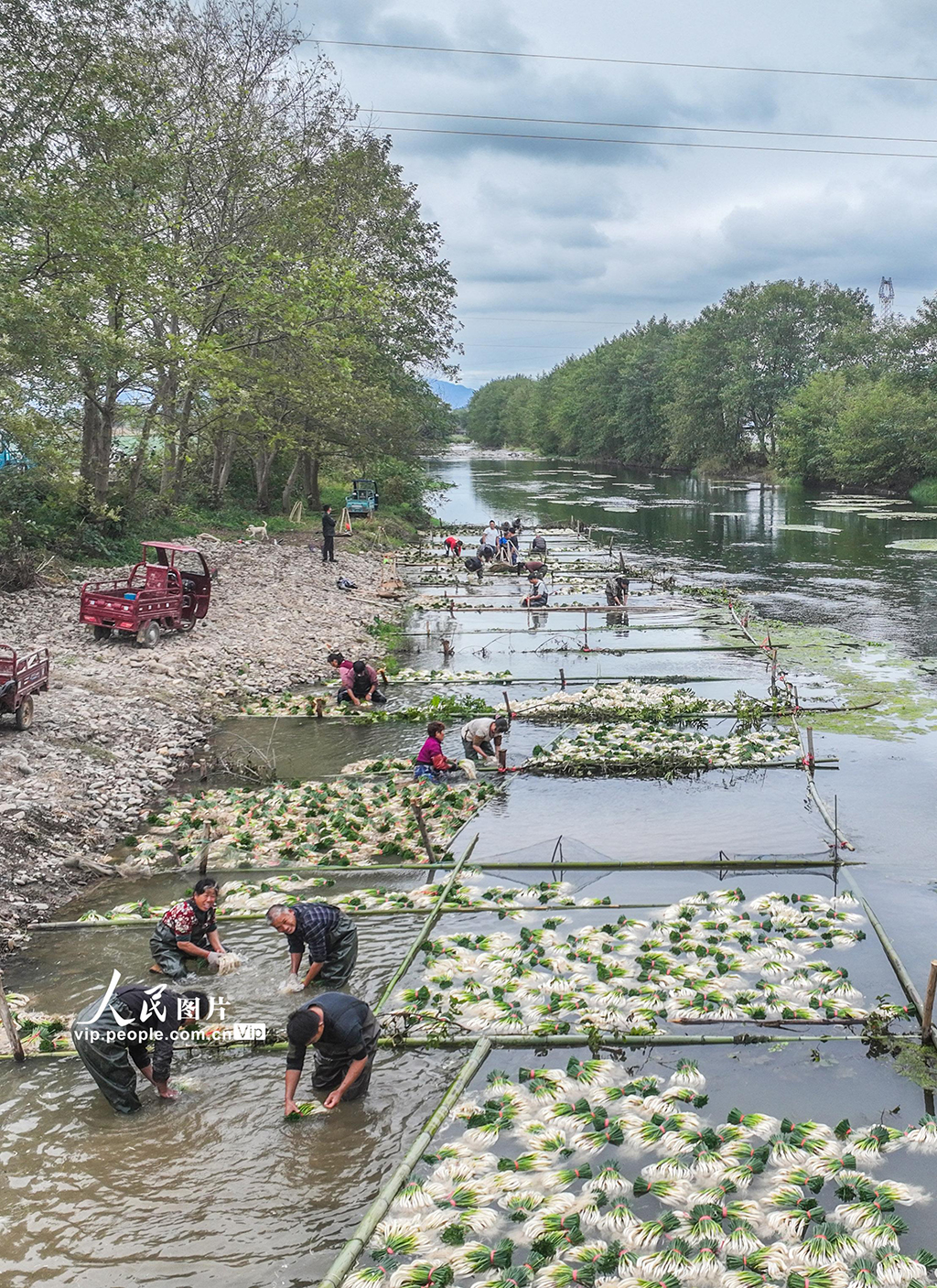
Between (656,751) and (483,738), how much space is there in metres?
3.35

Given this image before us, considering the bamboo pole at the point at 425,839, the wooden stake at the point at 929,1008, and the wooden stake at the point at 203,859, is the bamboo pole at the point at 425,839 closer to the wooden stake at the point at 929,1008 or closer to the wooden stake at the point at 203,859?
the wooden stake at the point at 203,859

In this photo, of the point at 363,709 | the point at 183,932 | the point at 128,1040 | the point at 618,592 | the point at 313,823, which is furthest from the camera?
the point at 618,592

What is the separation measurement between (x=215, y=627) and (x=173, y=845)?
13.7m

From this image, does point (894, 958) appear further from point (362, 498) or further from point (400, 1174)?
point (362, 498)

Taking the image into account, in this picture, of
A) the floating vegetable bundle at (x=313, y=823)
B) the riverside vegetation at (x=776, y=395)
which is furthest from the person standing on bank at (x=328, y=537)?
the riverside vegetation at (x=776, y=395)

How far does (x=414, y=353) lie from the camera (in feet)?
184

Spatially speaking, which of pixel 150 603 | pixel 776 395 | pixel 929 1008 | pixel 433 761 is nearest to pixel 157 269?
pixel 150 603

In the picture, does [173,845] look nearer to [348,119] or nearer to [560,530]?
[348,119]

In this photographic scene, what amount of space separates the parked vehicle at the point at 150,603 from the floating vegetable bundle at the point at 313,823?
25.6ft

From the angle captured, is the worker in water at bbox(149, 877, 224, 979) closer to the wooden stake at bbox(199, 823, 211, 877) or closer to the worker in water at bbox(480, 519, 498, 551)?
the wooden stake at bbox(199, 823, 211, 877)

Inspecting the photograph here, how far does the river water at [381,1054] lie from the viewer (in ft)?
24.1

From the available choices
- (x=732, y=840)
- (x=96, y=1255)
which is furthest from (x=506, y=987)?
(x=732, y=840)

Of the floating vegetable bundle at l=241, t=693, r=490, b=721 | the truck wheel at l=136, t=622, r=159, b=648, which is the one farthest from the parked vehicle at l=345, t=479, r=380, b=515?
the floating vegetable bundle at l=241, t=693, r=490, b=721

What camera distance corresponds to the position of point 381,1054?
31.4 feet
